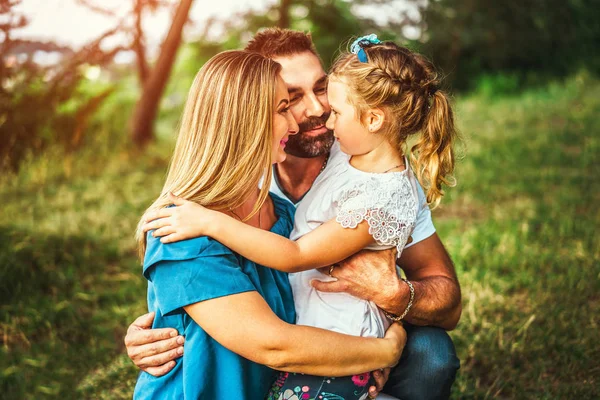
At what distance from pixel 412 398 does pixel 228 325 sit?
3.53 feet

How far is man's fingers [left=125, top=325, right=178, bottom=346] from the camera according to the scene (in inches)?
81.5

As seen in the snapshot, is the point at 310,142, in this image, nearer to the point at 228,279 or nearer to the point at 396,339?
the point at 396,339

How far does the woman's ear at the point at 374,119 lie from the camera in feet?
7.84

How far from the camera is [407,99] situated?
2.41m

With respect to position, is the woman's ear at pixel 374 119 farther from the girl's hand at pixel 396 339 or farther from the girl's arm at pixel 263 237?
the girl's hand at pixel 396 339

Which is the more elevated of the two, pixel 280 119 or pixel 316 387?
pixel 280 119

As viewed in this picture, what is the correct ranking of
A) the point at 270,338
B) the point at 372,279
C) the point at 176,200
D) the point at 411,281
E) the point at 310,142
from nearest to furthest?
the point at 270,338 → the point at 176,200 → the point at 372,279 → the point at 411,281 → the point at 310,142

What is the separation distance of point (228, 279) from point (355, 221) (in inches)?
21.1

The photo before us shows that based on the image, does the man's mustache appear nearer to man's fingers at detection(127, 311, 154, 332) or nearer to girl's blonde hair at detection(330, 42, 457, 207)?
girl's blonde hair at detection(330, 42, 457, 207)

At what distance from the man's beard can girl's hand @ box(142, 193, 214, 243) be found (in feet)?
3.43

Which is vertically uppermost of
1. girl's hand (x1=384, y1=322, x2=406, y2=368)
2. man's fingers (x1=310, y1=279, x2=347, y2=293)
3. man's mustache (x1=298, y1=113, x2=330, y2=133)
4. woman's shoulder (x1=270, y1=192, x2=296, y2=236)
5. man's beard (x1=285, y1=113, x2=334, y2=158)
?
man's mustache (x1=298, y1=113, x2=330, y2=133)

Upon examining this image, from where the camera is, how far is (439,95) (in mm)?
2490

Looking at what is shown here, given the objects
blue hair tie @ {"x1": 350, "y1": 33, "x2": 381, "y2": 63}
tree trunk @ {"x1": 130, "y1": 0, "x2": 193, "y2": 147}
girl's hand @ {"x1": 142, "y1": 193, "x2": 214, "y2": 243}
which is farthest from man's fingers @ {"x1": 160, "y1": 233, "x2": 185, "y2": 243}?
tree trunk @ {"x1": 130, "y1": 0, "x2": 193, "y2": 147}

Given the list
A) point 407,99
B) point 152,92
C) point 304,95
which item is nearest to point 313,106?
point 304,95
